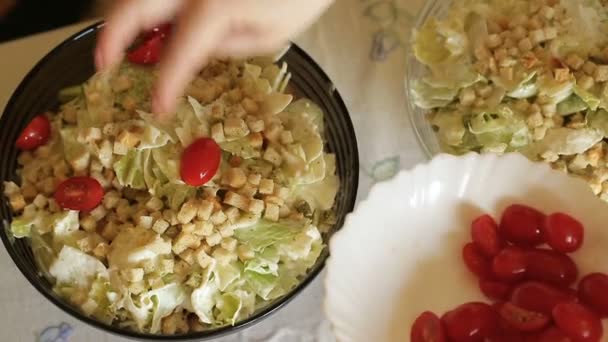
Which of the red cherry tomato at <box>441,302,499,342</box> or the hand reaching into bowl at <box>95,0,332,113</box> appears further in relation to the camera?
the red cherry tomato at <box>441,302,499,342</box>

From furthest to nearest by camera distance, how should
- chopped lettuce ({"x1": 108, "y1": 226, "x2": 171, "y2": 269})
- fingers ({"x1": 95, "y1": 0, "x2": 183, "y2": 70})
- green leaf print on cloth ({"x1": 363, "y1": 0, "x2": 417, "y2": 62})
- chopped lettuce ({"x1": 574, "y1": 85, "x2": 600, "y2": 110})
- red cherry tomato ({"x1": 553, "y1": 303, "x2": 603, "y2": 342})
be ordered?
green leaf print on cloth ({"x1": 363, "y1": 0, "x2": 417, "y2": 62}) → chopped lettuce ({"x1": 574, "y1": 85, "x2": 600, "y2": 110}) → chopped lettuce ({"x1": 108, "y1": 226, "x2": 171, "y2": 269}) → red cherry tomato ({"x1": 553, "y1": 303, "x2": 603, "y2": 342}) → fingers ({"x1": 95, "y1": 0, "x2": 183, "y2": 70})

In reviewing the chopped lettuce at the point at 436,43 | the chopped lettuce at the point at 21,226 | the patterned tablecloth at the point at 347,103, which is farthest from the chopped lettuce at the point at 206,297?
the chopped lettuce at the point at 436,43

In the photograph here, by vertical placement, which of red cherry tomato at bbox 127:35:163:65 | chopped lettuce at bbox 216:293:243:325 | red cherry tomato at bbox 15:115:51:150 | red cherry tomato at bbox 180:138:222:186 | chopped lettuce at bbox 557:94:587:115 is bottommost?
chopped lettuce at bbox 216:293:243:325

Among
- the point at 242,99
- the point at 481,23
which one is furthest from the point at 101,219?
the point at 481,23

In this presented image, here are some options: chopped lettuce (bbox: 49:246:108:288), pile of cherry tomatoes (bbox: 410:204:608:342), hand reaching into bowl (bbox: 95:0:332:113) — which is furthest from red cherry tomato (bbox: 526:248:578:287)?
chopped lettuce (bbox: 49:246:108:288)

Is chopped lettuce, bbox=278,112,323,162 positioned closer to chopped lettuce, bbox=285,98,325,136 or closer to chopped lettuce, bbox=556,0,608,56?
chopped lettuce, bbox=285,98,325,136

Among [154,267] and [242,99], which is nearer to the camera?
[154,267]

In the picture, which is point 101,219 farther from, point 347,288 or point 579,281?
point 579,281
